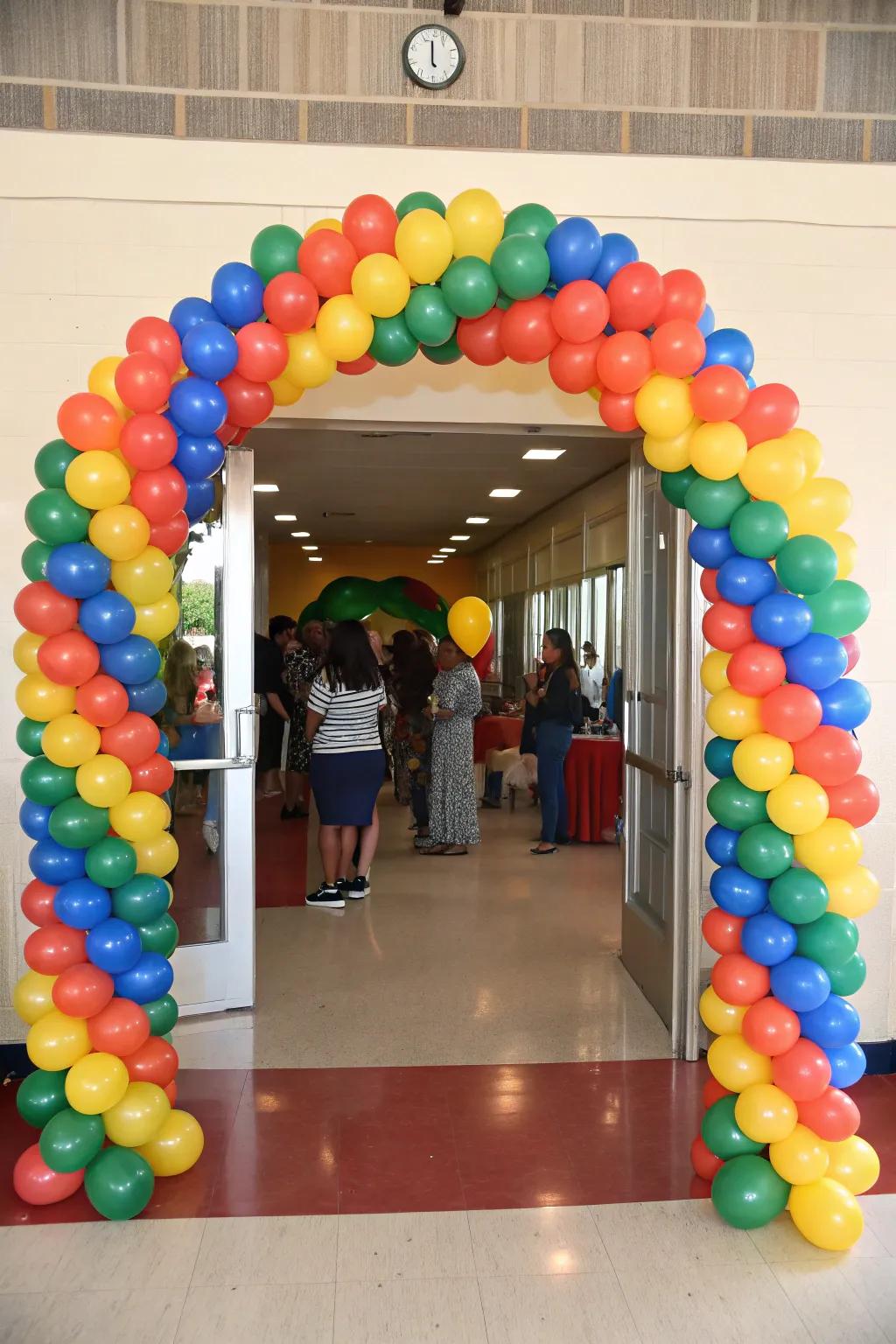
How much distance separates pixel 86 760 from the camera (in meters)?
2.65

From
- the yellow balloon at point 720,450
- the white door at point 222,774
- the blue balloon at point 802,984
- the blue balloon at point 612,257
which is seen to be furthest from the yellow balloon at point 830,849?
the white door at point 222,774

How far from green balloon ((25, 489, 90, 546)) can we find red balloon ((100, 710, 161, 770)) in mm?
481

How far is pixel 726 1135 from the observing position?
2.68 meters

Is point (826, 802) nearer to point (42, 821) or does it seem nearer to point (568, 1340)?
point (568, 1340)

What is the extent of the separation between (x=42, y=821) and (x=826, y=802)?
200 cm

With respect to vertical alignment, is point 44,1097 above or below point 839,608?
below

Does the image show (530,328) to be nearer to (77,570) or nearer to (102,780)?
(77,570)

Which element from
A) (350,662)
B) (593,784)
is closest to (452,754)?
(593,784)

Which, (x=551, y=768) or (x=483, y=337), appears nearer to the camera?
(x=483, y=337)

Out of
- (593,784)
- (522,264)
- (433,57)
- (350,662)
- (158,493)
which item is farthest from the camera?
(593,784)

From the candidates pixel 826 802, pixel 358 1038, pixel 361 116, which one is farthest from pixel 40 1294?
pixel 361 116

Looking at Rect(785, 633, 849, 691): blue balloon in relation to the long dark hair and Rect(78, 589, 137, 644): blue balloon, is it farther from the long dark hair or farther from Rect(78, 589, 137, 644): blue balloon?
Answer: the long dark hair

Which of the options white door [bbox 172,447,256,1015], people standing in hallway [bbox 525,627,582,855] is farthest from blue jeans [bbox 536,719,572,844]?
white door [bbox 172,447,256,1015]

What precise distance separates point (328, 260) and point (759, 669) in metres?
1.48
